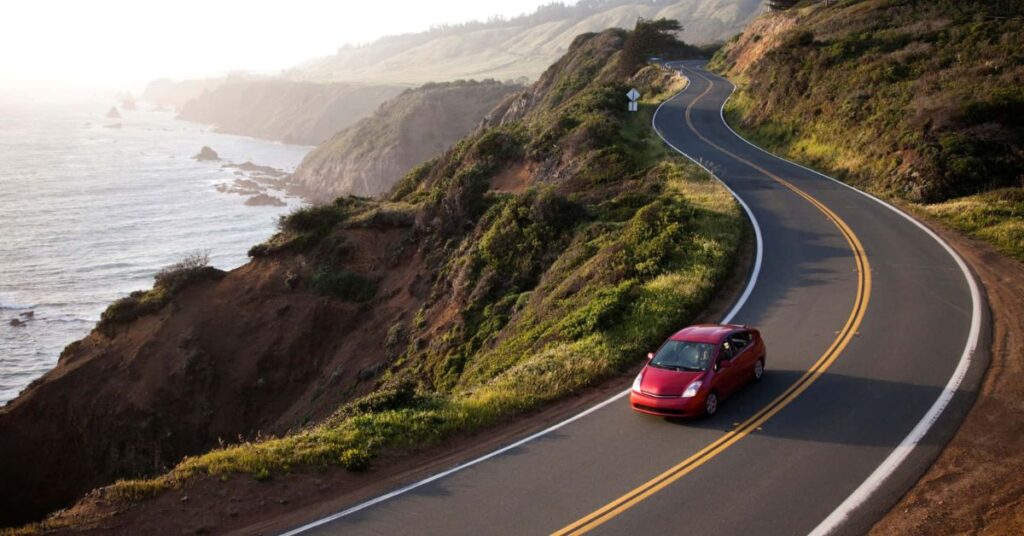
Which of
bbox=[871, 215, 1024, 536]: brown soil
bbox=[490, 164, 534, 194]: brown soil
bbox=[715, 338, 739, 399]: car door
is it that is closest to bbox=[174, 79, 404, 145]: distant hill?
bbox=[490, 164, 534, 194]: brown soil

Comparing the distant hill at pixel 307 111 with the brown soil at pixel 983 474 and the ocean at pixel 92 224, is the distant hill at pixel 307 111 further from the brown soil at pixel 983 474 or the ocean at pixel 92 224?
the brown soil at pixel 983 474

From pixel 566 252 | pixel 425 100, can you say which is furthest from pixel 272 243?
pixel 425 100

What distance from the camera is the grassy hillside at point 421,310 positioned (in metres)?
17.8

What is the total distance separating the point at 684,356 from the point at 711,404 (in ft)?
3.46

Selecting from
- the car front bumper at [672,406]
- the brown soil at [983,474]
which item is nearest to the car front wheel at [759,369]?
the car front bumper at [672,406]

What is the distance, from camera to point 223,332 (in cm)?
3080

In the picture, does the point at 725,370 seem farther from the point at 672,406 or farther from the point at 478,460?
the point at 478,460

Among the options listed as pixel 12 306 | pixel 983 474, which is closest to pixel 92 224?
pixel 12 306

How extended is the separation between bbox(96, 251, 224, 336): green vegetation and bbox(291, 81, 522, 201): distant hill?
70882 millimetres

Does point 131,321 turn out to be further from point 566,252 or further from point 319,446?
point 319,446

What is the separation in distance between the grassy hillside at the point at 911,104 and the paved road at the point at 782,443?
7051 mm

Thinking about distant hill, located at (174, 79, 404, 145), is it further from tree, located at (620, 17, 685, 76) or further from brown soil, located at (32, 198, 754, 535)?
brown soil, located at (32, 198, 754, 535)

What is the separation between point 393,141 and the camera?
115188 mm

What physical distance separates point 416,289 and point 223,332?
905 centimetres
